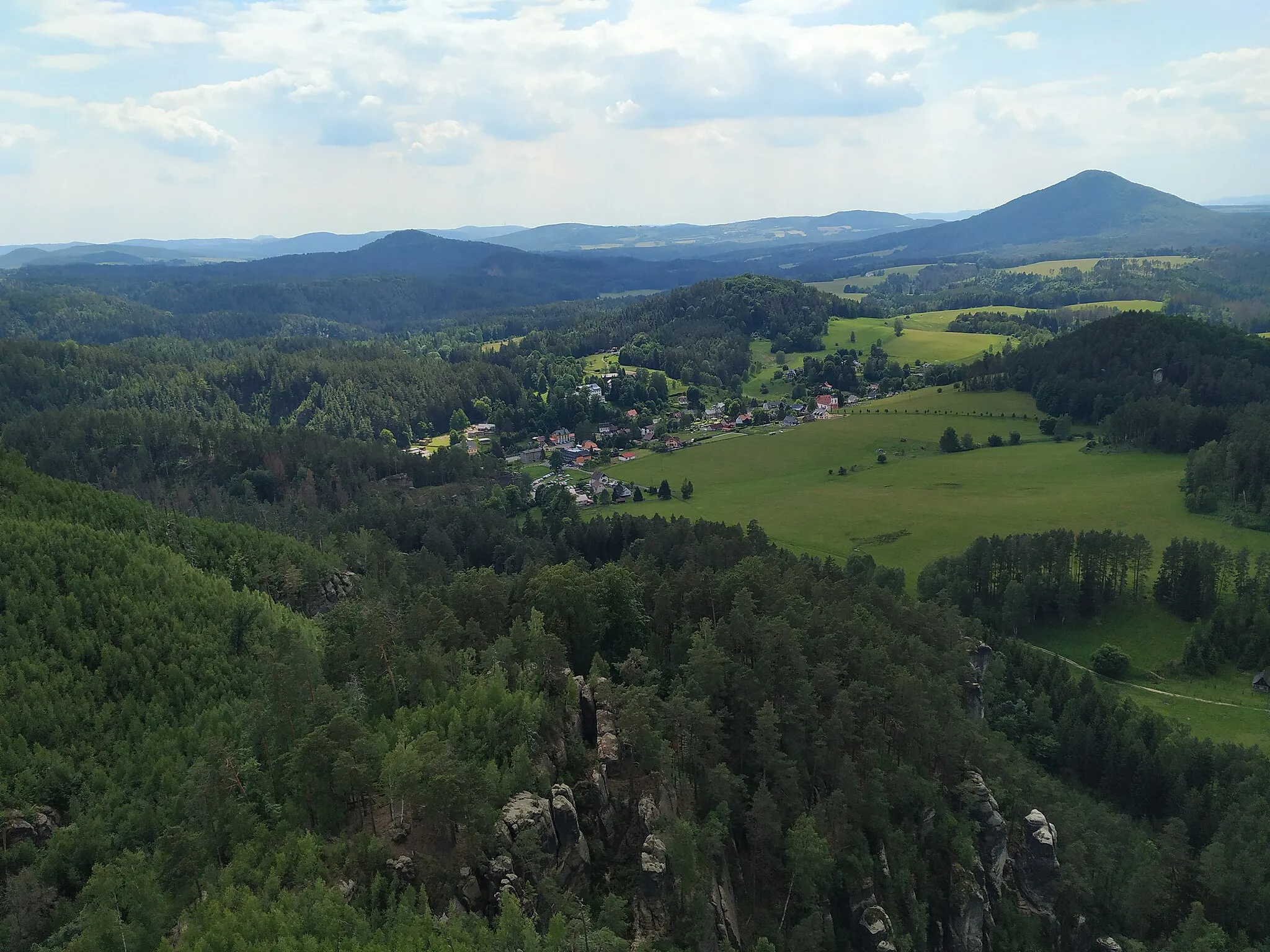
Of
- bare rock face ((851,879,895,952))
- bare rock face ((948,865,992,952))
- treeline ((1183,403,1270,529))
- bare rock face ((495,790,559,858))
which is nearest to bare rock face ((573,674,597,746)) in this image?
bare rock face ((495,790,559,858))

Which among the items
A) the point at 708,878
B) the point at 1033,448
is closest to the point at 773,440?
the point at 1033,448

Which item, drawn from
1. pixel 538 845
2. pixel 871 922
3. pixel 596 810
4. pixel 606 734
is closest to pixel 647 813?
pixel 596 810

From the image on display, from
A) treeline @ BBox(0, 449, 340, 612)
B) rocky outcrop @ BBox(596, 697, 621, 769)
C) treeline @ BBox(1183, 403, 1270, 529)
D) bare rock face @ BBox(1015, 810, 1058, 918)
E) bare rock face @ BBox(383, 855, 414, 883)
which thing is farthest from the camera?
treeline @ BBox(1183, 403, 1270, 529)

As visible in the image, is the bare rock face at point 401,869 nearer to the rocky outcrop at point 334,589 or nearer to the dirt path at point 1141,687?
the rocky outcrop at point 334,589

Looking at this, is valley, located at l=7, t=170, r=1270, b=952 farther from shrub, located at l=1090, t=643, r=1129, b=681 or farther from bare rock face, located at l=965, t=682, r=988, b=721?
bare rock face, located at l=965, t=682, r=988, b=721

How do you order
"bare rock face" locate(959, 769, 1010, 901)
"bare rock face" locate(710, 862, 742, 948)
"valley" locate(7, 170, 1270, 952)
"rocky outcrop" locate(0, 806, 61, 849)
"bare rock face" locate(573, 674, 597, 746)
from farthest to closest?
"bare rock face" locate(959, 769, 1010, 901), "bare rock face" locate(573, 674, 597, 746), "rocky outcrop" locate(0, 806, 61, 849), "bare rock face" locate(710, 862, 742, 948), "valley" locate(7, 170, 1270, 952)

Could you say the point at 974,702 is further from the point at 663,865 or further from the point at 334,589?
the point at 334,589

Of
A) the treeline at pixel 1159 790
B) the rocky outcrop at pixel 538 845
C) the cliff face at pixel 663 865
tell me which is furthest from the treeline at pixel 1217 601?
the rocky outcrop at pixel 538 845

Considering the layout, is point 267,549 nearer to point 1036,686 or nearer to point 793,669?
point 793,669
